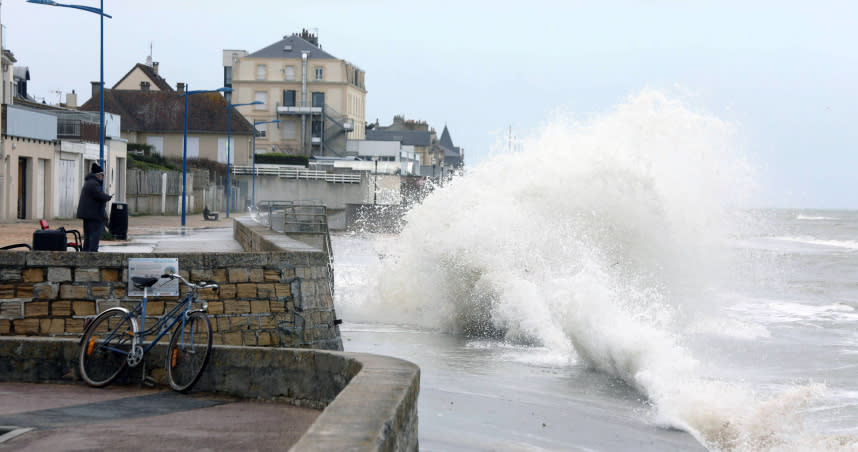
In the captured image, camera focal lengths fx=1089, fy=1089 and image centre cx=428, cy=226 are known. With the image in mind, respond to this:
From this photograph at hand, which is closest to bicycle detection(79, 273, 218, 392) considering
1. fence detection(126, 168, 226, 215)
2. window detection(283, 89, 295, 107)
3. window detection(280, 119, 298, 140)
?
fence detection(126, 168, 226, 215)

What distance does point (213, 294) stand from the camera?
36.9 ft

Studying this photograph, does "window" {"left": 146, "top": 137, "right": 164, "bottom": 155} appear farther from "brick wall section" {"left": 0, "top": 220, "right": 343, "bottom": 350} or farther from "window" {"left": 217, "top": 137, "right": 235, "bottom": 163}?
"brick wall section" {"left": 0, "top": 220, "right": 343, "bottom": 350}

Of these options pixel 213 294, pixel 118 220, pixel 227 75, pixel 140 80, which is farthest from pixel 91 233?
pixel 227 75

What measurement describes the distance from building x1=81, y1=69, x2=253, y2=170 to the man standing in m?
63.6

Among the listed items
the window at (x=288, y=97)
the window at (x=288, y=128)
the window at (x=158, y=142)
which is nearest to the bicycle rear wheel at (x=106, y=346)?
the window at (x=158, y=142)

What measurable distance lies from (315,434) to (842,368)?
1244 cm

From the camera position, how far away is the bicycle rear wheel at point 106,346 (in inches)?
335

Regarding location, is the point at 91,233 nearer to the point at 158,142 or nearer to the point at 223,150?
the point at 158,142

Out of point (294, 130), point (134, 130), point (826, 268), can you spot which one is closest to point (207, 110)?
point (134, 130)

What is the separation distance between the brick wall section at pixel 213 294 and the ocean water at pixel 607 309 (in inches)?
63.5

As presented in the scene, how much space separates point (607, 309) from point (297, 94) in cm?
8632

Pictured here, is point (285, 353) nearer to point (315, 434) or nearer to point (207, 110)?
point (315, 434)

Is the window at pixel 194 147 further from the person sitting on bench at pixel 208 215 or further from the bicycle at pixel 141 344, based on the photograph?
the bicycle at pixel 141 344

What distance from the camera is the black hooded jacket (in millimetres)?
14750
